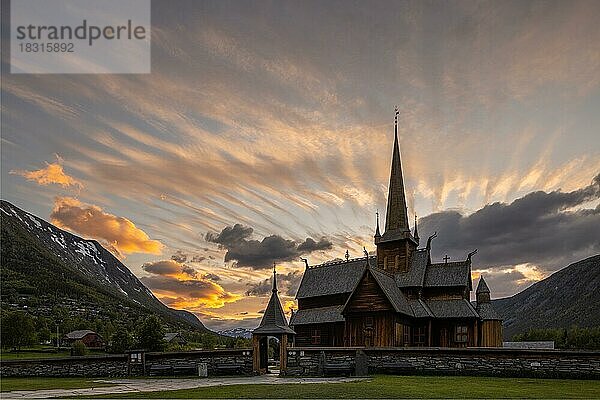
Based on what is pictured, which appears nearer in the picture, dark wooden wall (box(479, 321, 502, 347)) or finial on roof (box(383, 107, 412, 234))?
dark wooden wall (box(479, 321, 502, 347))

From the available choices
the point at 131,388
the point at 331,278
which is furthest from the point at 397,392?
the point at 331,278

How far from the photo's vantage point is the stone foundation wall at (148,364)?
3372 cm

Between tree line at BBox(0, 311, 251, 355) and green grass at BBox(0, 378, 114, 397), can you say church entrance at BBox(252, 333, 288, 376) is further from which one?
tree line at BBox(0, 311, 251, 355)

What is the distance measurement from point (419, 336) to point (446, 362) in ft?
70.3

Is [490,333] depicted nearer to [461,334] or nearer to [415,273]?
[461,334]

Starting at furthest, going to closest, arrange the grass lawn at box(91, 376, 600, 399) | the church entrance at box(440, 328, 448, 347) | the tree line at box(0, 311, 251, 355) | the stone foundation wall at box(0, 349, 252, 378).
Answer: the tree line at box(0, 311, 251, 355)
the church entrance at box(440, 328, 448, 347)
the stone foundation wall at box(0, 349, 252, 378)
the grass lawn at box(91, 376, 600, 399)

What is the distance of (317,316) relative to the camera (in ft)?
193

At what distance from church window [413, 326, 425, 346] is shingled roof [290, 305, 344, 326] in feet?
24.6

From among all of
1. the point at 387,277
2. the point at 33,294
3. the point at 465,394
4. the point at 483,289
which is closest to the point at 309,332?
the point at 387,277

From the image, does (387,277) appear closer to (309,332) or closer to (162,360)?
(309,332)

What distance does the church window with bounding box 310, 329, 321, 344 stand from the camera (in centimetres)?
5753

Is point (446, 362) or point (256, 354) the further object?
point (256, 354)

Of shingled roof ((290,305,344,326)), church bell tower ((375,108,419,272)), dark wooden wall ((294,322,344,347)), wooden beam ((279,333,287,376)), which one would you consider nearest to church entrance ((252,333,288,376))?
wooden beam ((279,333,287,376))

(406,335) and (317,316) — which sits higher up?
(317,316)
